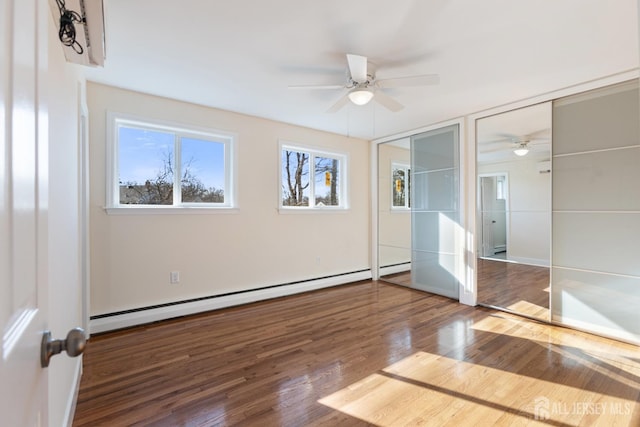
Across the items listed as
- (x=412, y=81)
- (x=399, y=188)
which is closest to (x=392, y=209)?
(x=399, y=188)

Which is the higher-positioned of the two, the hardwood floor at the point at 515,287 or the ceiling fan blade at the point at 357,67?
the ceiling fan blade at the point at 357,67

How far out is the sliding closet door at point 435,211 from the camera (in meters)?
4.08

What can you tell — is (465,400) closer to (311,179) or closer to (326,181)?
(311,179)

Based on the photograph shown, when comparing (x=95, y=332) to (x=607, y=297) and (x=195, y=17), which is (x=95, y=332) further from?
(x=607, y=297)

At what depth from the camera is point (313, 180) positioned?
4.73 m

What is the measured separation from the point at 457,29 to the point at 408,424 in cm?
266

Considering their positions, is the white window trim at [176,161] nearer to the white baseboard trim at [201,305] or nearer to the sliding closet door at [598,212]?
the white baseboard trim at [201,305]

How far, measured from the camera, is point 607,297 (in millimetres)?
2803

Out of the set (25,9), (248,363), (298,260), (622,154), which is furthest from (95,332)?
(622,154)

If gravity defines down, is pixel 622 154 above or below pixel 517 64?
below

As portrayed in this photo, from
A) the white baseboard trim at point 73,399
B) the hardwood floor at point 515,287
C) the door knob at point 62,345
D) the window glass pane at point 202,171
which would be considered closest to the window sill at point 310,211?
the window glass pane at point 202,171

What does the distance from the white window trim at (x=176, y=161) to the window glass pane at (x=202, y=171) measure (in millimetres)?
59

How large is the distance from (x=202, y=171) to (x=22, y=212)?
3.36 m

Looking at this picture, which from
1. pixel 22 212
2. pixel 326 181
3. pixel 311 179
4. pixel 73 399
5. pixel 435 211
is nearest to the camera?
pixel 22 212
